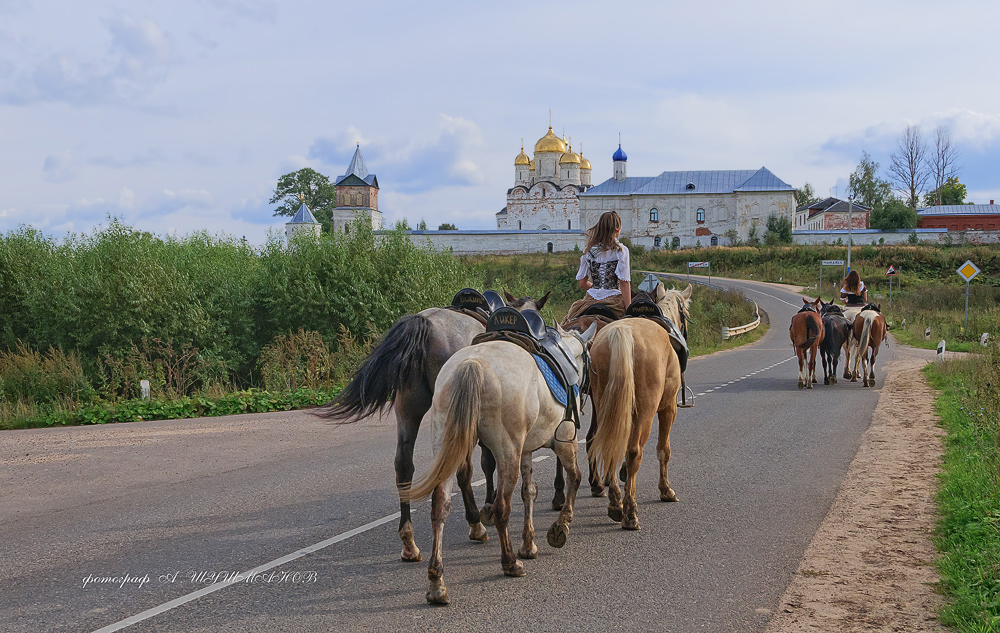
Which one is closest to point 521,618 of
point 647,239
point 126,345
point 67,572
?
point 67,572

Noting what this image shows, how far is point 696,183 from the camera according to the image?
276ft

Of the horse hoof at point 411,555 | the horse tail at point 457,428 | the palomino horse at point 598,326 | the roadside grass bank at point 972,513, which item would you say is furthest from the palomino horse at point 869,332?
the horse tail at point 457,428

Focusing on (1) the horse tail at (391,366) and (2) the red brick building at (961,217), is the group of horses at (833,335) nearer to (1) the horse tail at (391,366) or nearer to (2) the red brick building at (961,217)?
→ (1) the horse tail at (391,366)

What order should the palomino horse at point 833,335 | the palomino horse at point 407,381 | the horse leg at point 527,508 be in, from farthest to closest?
the palomino horse at point 833,335, the palomino horse at point 407,381, the horse leg at point 527,508

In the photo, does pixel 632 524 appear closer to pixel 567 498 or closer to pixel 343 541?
pixel 567 498

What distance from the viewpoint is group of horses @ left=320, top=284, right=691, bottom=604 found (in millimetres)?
4668

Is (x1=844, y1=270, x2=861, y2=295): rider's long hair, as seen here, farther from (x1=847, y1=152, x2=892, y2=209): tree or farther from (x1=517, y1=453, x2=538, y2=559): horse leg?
(x1=847, y1=152, x2=892, y2=209): tree

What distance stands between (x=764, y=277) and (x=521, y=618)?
68167 mm

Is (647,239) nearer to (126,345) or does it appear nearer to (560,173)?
(560,173)

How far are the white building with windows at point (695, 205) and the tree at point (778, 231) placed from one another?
120 cm

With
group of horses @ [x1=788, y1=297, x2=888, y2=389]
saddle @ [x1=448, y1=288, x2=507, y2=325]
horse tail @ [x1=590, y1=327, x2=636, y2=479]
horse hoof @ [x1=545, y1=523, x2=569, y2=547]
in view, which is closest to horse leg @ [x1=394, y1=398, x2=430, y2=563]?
horse hoof @ [x1=545, y1=523, x2=569, y2=547]

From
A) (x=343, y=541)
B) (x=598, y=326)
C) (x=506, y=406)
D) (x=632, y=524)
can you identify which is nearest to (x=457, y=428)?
(x=506, y=406)

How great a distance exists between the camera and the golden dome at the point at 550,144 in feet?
338

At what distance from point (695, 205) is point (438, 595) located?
82726 millimetres
